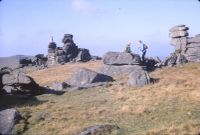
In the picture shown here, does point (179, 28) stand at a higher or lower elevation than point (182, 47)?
higher

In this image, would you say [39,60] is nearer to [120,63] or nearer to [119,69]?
[120,63]

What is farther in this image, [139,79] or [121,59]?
[121,59]

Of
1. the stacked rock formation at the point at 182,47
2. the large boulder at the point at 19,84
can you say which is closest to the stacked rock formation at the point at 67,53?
the stacked rock formation at the point at 182,47

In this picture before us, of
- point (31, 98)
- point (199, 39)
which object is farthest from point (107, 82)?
point (199, 39)

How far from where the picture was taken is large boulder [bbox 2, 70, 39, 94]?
106 feet

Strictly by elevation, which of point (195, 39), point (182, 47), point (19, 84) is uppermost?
point (195, 39)

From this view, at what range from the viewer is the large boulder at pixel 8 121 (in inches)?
754

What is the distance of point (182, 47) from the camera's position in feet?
173

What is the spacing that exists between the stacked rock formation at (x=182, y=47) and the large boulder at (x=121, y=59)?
15.3 feet

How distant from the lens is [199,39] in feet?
166

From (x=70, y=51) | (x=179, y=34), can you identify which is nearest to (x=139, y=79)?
(x=179, y=34)

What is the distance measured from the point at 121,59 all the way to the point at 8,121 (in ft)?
84.6

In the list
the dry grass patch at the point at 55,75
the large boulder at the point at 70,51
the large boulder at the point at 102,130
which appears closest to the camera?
the large boulder at the point at 102,130

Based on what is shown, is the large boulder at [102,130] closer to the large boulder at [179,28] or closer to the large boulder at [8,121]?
the large boulder at [8,121]
